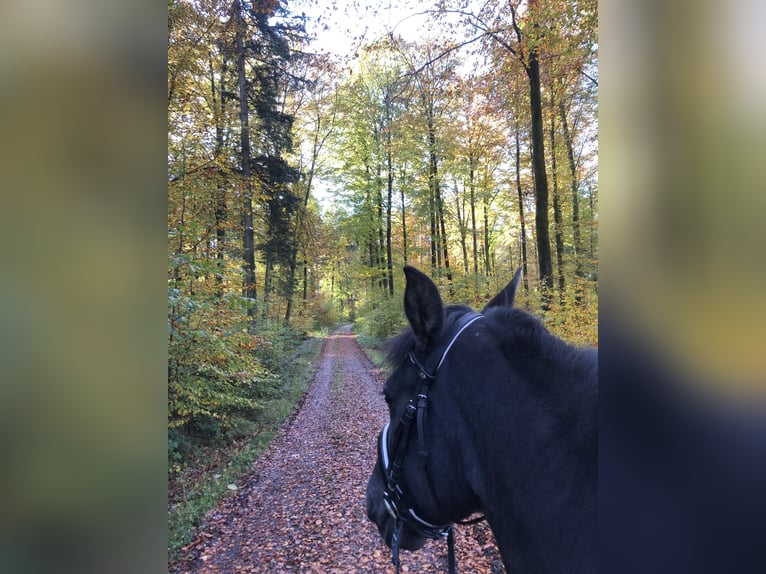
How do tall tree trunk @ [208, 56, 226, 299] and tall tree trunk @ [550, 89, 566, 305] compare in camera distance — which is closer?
tall tree trunk @ [208, 56, 226, 299]

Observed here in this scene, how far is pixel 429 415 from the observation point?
1596 mm

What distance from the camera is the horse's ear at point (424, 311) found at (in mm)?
1533

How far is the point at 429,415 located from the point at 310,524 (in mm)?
4607

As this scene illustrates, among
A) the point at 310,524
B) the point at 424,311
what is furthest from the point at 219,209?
the point at 424,311

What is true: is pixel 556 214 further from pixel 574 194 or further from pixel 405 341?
pixel 405 341

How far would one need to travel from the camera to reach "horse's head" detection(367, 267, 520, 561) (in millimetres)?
1513

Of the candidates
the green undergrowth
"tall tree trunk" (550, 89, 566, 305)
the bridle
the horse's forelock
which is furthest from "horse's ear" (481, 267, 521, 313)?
"tall tree trunk" (550, 89, 566, 305)

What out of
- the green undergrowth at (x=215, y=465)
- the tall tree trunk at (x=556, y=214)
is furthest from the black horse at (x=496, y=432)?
the tall tree trunk at (x=556, y=214)

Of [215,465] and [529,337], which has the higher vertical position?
[529,337]

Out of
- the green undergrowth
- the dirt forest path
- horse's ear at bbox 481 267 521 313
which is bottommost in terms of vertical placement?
the dirt forest path

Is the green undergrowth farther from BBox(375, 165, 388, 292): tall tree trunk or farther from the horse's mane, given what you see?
BBox(375, 165, 388, 292): tall tree trunk
